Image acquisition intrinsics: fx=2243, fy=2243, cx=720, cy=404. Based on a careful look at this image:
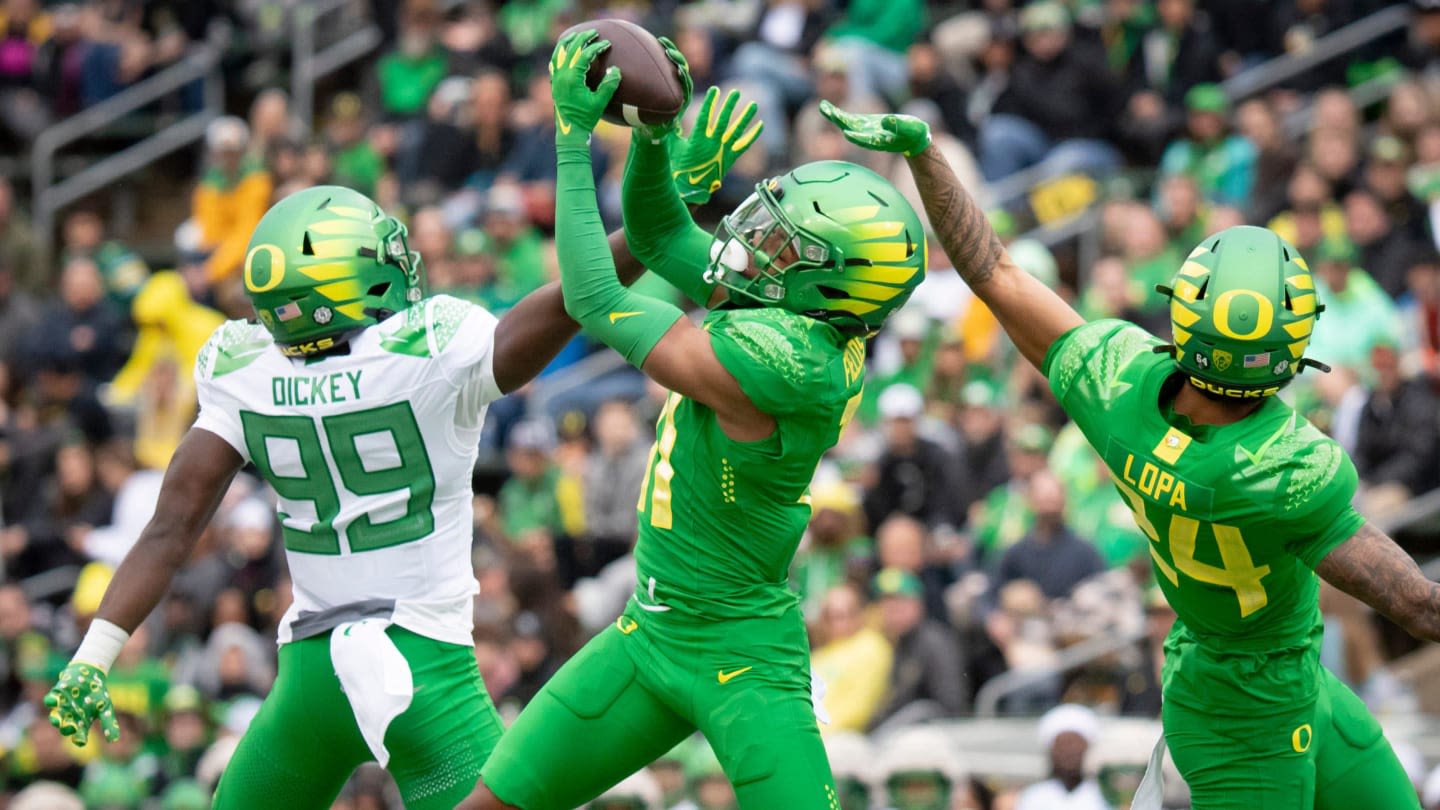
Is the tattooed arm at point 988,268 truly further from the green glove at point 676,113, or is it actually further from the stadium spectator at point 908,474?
the stadium spectator at point 908,474

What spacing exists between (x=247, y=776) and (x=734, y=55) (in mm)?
9492

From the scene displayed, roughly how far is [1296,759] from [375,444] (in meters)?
2.55

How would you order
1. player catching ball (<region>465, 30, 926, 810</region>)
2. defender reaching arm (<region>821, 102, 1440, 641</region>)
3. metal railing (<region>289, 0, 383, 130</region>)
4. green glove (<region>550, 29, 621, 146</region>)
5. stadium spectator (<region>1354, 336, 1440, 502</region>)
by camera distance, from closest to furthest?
player catching ball (<region>465, 30, 926, 810</region>) → green glove (<region>550, 29, 621, 146</region>) → defender reaching arm (<region>821, 102, 1440, 641</region>) → stadium spectator (<region>1354, 336, 1440, 502</region>) → metal railing (<region>289, 0, 383, 130</region>)

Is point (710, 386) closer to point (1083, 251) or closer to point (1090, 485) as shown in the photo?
point (1090, 485)

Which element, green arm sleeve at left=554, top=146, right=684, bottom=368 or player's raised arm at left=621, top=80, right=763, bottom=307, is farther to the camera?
player's raised arm at left=621, top=80, right=763, bottom=307

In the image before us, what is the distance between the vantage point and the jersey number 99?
19.9 feet

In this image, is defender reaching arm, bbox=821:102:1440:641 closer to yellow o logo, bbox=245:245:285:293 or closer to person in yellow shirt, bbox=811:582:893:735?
yellow o logo, bbox=245:245:285:293

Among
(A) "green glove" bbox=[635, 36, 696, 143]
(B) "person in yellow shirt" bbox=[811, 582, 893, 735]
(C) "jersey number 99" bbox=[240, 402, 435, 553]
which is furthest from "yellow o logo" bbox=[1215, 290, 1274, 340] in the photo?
(B) "person in yellow shirt" bbox=[811, 582, 893, 735]

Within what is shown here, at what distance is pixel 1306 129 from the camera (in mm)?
13078

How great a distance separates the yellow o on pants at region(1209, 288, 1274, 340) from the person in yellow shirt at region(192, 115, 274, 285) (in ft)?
36.1

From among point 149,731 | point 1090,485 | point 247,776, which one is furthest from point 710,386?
point 149,731

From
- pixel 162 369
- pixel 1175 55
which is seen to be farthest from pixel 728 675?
pixel 162 369

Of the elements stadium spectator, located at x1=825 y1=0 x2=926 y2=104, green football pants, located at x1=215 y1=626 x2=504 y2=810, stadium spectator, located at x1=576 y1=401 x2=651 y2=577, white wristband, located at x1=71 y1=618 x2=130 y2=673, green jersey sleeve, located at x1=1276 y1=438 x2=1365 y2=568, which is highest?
green jersey sleeve, located at x1=1276 y1=438 x2=1365 y2=568

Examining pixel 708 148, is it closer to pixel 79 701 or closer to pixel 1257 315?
pixel 1257 315
